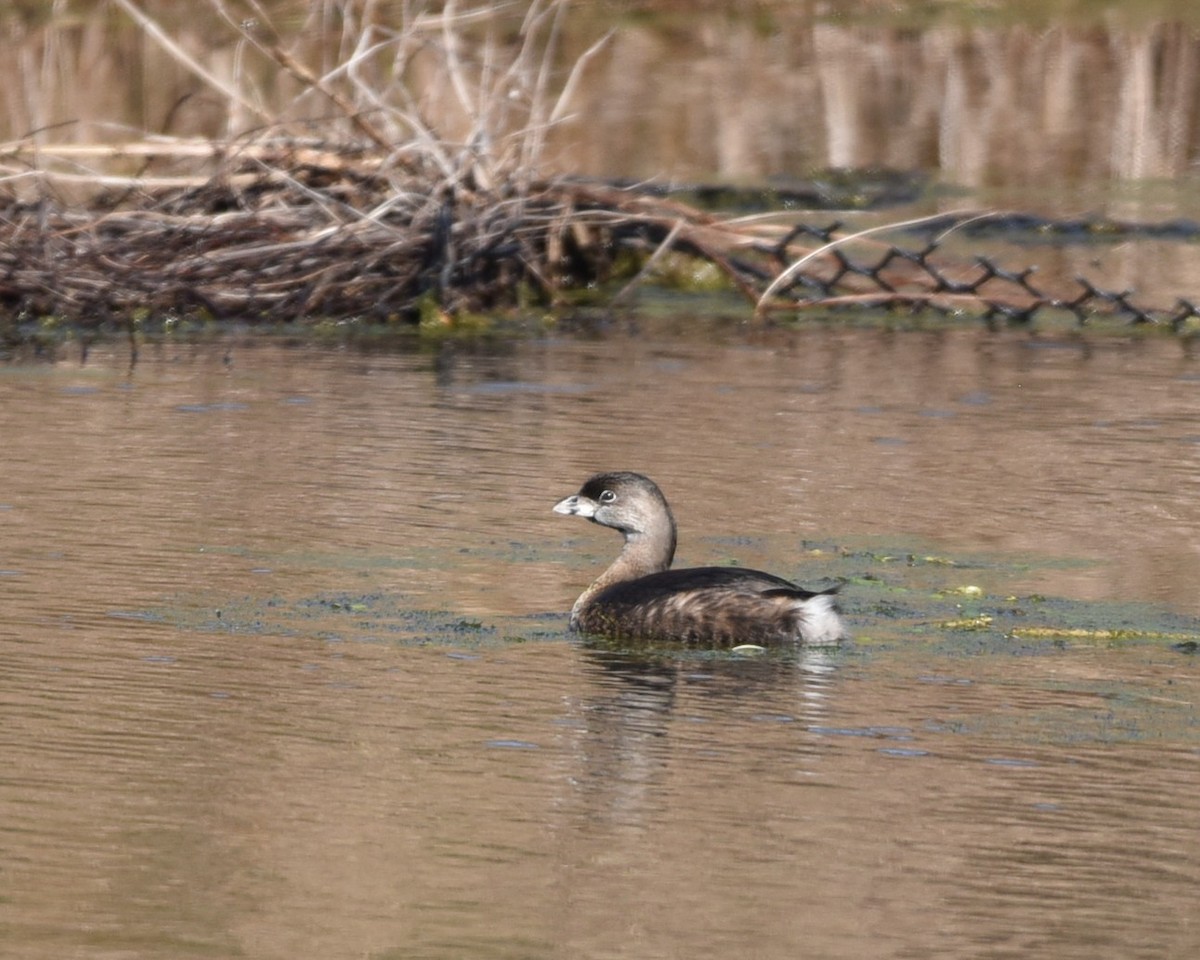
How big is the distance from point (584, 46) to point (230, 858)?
33053 mm

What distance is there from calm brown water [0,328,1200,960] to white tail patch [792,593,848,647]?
0.55 ft

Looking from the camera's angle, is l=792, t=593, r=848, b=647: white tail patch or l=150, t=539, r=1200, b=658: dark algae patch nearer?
l=792, t=593, r=848, b=647: white tail patch

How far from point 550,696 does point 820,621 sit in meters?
1.13

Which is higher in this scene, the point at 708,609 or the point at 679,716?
the point at 708,609

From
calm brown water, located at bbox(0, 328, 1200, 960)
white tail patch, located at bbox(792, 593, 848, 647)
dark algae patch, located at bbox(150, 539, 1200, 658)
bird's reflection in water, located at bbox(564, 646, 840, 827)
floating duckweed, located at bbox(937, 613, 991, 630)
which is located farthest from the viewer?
floating duckweed, located at bbox(937, 613, 991, 630)

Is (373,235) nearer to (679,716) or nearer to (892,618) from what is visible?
(892,618)

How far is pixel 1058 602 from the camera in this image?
9.91 meters

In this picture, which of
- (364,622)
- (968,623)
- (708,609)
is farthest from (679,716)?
(968,623)

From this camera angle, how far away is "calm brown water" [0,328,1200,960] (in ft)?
20.5

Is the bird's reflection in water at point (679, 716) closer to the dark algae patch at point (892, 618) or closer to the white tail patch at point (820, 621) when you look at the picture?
the white tail patch at point (820, 621)

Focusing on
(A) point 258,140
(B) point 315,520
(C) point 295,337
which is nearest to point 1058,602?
(B) point 315,520

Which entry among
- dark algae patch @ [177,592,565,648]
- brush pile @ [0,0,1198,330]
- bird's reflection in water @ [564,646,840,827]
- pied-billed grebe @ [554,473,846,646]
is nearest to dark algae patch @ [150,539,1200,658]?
dark algae patch @ [177,592,565,648]

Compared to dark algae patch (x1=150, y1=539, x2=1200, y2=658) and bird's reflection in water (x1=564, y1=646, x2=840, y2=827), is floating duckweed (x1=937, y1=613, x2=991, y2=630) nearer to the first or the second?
dark algae patch (x1=150, y1=539, x2=1200, y2=658)

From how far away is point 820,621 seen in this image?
909cm
